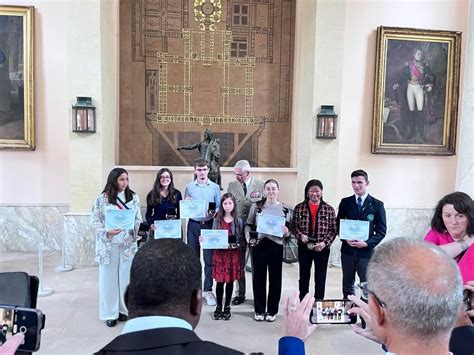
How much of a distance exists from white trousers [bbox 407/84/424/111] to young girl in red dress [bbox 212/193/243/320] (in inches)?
208

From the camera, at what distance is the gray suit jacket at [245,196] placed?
625 cm

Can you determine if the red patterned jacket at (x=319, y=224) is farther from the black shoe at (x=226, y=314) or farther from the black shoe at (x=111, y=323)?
the black shoe at (x=111, y=323)

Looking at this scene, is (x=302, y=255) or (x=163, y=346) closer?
(x=163, y=346)

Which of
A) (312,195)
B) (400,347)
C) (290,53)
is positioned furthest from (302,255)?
(290,53)

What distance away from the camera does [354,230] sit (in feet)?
16.2

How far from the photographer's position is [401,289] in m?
1.29

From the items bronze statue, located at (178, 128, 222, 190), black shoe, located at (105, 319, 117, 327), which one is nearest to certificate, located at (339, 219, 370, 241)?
black shoe, located at (105, 319, 117, 327)

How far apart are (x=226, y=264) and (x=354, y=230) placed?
5.12 feet

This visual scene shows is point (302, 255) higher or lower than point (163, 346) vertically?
lower

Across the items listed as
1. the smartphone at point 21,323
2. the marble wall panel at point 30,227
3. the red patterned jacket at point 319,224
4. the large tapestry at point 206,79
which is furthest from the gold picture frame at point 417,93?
the smartphone at point 21,323

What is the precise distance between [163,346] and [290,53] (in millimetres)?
8700

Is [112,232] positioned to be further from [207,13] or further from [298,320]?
[207,13]

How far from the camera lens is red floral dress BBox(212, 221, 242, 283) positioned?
16.9ft

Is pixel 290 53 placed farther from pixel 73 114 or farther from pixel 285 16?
pixel 73 114
